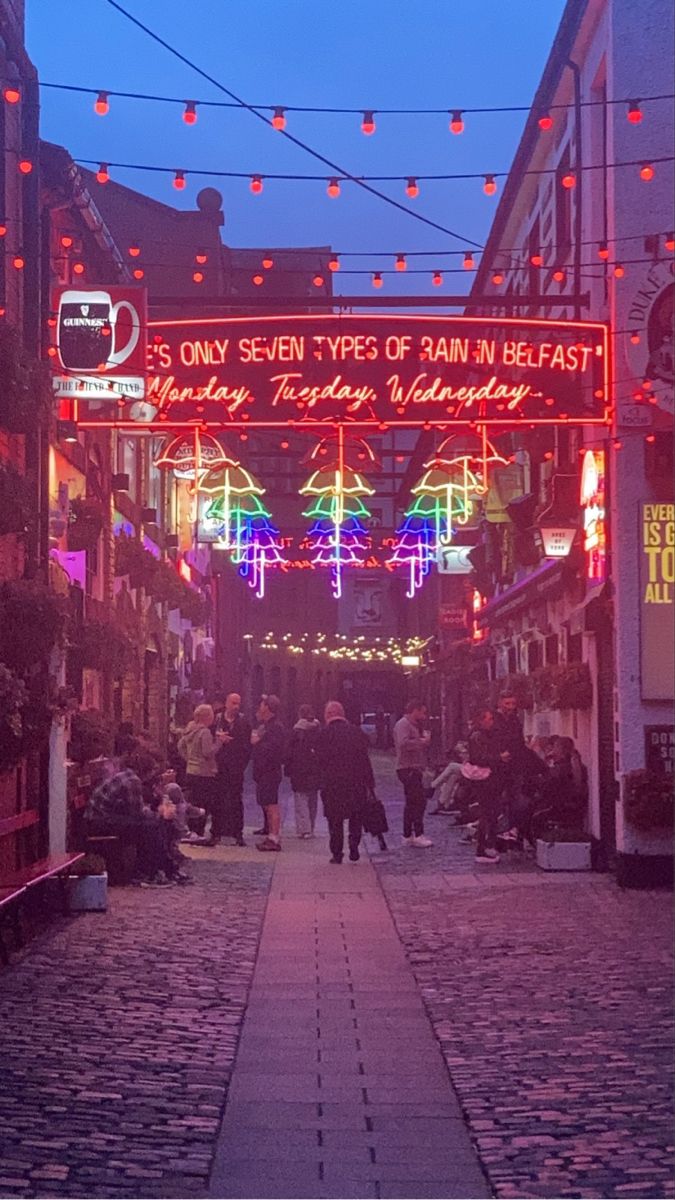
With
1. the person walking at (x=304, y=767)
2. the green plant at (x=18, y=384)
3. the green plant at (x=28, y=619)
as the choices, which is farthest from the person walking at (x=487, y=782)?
the green plant at (x=18, y=384)

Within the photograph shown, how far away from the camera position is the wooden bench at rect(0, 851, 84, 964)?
12.4 m

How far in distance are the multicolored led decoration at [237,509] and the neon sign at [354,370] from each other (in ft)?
17.3

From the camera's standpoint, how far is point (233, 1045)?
30.5ft

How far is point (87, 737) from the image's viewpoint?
59.5 ft

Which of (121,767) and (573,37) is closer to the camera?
(121,767)

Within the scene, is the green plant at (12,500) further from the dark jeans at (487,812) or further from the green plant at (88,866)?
the dark jeans at (487,812)

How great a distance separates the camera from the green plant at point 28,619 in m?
13.2

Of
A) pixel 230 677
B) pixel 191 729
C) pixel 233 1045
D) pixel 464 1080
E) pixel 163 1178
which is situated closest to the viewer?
pixel 163 1178

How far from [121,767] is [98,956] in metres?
5.89

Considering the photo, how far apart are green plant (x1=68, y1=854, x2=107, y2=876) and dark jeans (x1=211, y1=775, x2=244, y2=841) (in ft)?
24.1

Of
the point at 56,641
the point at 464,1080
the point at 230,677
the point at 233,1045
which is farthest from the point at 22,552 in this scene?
the point at 230,677

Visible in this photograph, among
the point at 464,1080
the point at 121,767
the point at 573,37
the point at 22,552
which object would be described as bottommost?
the point at 464,1080

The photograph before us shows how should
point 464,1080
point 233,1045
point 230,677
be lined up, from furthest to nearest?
1. point 230,677
2. point 233,1045
3. point 464,1080

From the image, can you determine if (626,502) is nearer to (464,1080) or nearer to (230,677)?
(464,1080)
